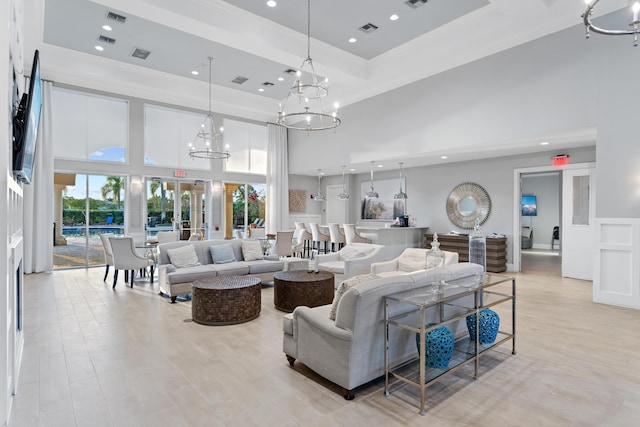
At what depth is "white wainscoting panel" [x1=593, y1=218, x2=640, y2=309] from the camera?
16.5 feet

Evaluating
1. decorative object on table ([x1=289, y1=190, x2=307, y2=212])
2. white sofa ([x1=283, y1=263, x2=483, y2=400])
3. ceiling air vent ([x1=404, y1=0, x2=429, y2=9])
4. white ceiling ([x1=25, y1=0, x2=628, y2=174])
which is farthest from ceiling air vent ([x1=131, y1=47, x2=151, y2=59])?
white sofa ([x1=283, y1=263, x2=483, y2=400])

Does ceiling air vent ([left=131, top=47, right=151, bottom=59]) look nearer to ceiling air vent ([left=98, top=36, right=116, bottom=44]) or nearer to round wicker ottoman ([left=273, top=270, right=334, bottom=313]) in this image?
ceiling air vent ([left=98, top=36, right=116, bottom=44])

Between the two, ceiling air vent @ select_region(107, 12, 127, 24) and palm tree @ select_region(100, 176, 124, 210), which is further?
palm tree @ select_region(100, 176, 124, 210)

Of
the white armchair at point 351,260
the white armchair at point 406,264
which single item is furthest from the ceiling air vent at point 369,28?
the white armchair at point 406,264

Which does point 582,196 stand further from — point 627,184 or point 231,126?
point 231,126

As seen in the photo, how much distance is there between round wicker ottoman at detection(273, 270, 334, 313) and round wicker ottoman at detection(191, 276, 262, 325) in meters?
0.50

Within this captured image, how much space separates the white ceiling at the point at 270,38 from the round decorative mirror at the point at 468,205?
3223 millimetres

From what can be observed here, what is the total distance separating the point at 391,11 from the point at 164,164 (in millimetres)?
7223

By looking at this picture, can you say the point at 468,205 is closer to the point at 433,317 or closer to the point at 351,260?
the point at 351,260

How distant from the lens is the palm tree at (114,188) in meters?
9.09

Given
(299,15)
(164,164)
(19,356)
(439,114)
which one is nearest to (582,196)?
(439,114)

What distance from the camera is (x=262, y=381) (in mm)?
2893

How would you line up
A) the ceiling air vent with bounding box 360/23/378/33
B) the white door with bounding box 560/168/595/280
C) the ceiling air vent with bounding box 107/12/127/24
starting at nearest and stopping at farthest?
the ceiling air vent with bounding box 107/12/127/24 < the ceiling air vent with bounding box 360/23/378/33 < the white door with bounding box 560/168/595/280

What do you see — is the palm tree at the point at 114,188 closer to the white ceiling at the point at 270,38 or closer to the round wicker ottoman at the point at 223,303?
the white ceiling at the point at 270,38
